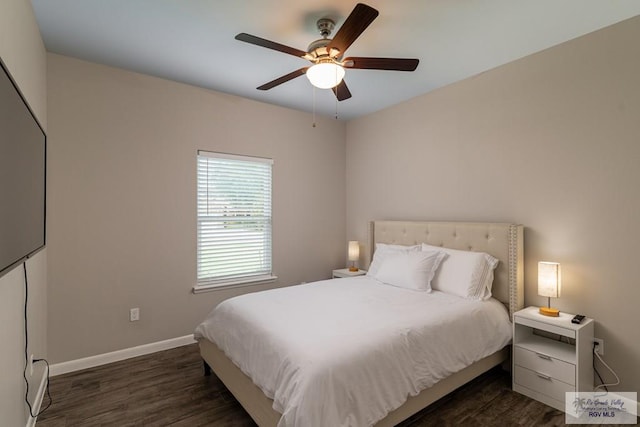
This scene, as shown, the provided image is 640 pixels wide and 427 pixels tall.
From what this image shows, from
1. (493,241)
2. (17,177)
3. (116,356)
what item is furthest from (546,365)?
(116,356)

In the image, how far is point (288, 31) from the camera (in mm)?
2318

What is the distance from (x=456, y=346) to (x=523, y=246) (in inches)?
45.7

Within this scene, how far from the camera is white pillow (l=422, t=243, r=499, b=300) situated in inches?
105

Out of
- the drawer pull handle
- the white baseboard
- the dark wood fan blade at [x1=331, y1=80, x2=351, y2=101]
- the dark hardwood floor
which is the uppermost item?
the dark wood fan blade at [x1=331, y1=80, x2=351, y2=101]

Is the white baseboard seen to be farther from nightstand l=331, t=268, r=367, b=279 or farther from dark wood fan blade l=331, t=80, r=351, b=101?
dark wood fan blade l=331, t=80, r=351, b=101

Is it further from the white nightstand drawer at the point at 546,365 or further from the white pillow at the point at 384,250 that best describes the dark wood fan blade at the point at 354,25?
the white nightstand drawer at the point at 546,365

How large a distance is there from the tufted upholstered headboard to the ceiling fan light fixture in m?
1.89

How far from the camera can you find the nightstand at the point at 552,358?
7.11 feet

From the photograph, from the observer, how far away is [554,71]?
8.34 feet

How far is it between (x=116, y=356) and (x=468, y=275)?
3317 millimetres

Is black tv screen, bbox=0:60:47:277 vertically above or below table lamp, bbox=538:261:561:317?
above

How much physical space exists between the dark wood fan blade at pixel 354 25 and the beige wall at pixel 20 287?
1.68 metres

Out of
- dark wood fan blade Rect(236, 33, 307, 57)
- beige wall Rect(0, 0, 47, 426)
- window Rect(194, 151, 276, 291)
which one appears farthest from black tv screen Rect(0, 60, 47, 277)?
window Rect(194, 151, 276, 291)

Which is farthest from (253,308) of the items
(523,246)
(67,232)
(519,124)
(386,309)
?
(519,124)
